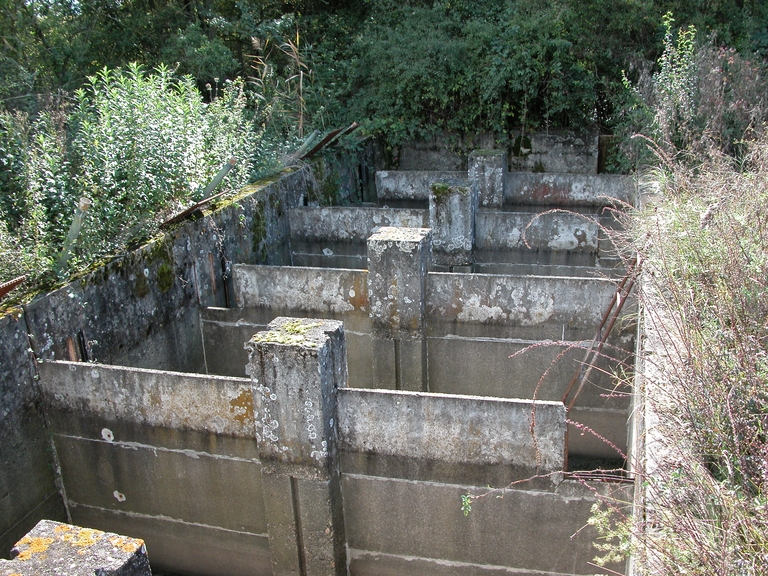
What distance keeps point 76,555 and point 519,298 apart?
14.7 feet

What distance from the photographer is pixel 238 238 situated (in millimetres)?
7504

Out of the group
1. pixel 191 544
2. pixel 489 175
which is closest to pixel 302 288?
pixel 191 544

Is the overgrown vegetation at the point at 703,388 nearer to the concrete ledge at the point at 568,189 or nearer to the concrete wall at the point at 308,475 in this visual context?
the concrete wall at the point at 308,475

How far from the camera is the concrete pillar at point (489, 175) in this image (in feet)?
29.8

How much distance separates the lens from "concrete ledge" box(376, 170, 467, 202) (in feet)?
32.0

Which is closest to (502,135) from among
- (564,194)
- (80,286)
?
(564,194)

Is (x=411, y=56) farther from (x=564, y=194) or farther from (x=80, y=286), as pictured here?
(x=80, y=286)

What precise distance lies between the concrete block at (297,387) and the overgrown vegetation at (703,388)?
1.83m

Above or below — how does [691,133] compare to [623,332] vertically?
above

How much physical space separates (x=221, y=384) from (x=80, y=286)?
1707 mm

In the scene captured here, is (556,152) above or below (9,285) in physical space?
above

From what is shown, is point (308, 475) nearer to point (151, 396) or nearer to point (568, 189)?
point (151, 396)

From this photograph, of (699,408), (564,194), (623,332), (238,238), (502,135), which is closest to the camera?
(699,408)

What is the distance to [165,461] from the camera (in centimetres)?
490
